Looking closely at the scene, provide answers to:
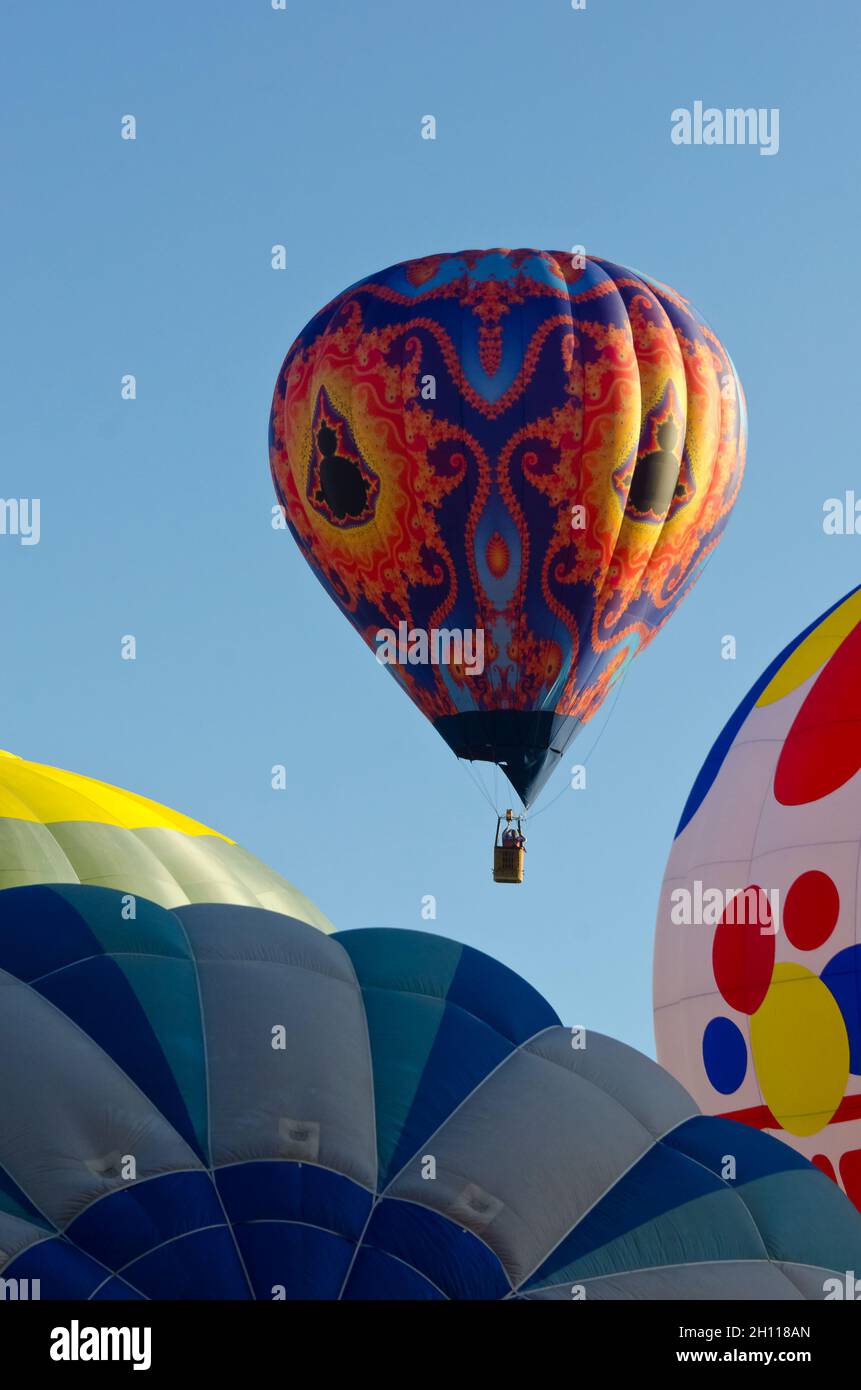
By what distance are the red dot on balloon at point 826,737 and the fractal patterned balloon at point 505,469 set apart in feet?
13.5

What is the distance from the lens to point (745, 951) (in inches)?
637

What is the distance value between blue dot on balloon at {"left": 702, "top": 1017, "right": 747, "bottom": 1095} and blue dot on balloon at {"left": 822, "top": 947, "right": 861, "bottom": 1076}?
29.5 inches

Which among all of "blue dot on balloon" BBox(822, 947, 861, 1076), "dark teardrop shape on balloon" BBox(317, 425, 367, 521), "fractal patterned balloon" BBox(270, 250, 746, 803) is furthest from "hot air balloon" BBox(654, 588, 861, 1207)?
"dark teardrop shape on balloon" BBox(317, 425, 367, 521)

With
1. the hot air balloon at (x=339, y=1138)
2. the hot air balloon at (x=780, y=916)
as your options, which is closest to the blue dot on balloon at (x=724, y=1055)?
the hot air balloon at (x=780, y=916)

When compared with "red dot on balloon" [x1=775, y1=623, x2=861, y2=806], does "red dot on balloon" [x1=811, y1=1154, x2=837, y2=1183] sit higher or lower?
lower

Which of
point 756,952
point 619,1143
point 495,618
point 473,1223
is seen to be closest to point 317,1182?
point 473,1223

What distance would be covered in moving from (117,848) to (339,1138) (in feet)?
21.1

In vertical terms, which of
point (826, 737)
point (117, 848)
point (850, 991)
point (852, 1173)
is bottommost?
point (852, 1173)

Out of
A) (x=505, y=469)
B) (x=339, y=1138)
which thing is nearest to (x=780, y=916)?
(x=505, y=469)

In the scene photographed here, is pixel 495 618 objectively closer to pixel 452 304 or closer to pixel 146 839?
pixel 452 304

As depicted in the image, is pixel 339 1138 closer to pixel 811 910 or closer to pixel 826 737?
pixel 811 910

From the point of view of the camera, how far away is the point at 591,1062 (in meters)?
11.0

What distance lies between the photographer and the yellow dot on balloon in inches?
612

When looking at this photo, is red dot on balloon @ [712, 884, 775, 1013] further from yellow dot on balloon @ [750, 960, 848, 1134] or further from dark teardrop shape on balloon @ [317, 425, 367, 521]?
dark teardrop shape on balloon @ [317, 425, 367, 521]
